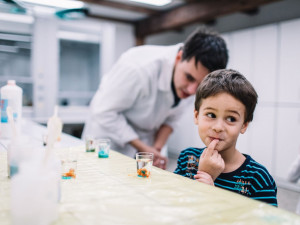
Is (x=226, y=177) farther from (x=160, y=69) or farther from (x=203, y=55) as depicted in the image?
(x=160, y=69)

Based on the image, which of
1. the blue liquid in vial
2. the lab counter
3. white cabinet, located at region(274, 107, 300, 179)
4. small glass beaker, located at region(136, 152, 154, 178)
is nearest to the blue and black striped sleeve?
the lab counter

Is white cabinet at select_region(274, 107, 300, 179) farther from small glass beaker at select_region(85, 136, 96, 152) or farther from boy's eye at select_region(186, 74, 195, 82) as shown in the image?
small glass beaker at select_region(85, 136, 96, 152)

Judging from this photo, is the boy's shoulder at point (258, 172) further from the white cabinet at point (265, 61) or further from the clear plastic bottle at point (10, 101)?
the white cabinet at point (265, 61)

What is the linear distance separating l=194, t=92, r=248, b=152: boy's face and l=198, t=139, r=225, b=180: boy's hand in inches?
1.6

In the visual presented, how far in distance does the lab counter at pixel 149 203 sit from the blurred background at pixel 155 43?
5.86ft

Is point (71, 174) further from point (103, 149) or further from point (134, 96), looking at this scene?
point (134, 96)

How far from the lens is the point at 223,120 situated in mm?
1108

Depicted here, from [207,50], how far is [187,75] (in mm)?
187

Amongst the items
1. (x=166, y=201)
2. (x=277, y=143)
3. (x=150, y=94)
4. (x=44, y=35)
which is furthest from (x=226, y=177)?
(x=44, y=35)

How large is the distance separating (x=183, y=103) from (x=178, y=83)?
17.2 inches

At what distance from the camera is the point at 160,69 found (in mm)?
2004

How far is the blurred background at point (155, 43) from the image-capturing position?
3.69 meters

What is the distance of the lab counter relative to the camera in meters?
0.64

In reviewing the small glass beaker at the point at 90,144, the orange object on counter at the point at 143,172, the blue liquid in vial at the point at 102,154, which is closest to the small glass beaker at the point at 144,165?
the orange object on counter at the point at 143,172
